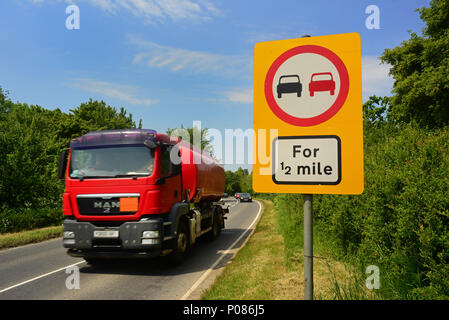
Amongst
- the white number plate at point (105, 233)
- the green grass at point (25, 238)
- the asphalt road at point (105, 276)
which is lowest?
the green grass at point (25, 238)

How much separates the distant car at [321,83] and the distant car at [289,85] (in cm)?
10

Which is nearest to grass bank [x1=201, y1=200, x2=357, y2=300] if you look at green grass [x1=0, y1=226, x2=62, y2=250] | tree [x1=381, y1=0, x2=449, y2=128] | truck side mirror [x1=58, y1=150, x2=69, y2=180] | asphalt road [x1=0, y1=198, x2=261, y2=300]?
asphalt road [x1=0, y1=198, x2=261, y2=300]

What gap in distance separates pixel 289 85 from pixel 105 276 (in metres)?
6.38

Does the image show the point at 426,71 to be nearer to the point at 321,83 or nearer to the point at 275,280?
the point at 275,280

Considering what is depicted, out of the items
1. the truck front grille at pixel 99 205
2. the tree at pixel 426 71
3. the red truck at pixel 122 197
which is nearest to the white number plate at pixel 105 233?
the red truck at pixel 122 197

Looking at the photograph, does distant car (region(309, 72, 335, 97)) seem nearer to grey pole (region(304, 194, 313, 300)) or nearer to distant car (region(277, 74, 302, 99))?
Answer: distant car (region(277, 74, 302, 99))

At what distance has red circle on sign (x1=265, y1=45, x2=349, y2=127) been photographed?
7.95ft

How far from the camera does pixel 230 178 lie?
330ft

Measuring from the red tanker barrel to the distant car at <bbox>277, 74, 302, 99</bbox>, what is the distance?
6961mm

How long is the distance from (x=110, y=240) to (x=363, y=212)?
17.6 ft

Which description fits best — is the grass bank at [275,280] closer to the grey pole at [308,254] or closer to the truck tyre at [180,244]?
the truck tyre at [180,244]

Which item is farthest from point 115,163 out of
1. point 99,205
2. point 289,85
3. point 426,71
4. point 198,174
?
point 426,71

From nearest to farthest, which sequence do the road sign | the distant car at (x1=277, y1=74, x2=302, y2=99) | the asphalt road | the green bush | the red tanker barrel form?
the road sign → the distant car at (x1=277, y1=74, x2=302, y2=99) → the green bush → the asphalt road → the red tanker barrel

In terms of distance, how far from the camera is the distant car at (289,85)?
253 centimetres
